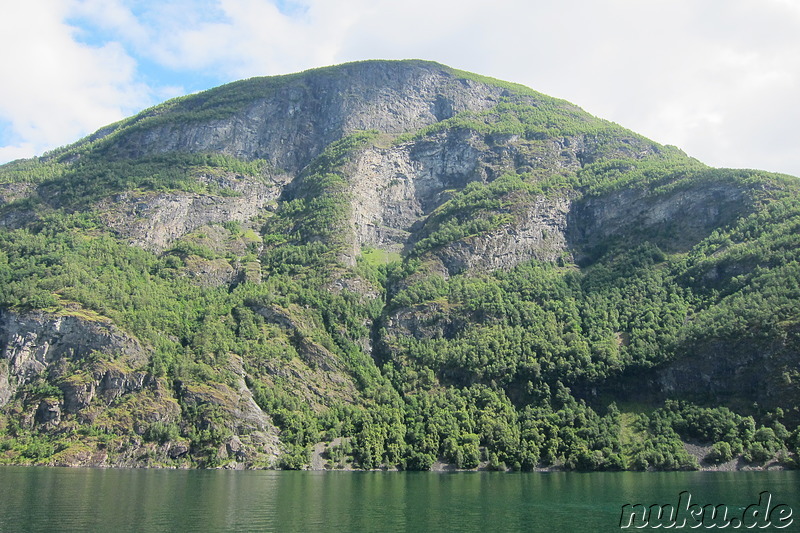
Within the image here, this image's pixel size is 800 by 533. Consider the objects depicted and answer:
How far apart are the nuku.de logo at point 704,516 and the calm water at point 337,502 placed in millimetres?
1721

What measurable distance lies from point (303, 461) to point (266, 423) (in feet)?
59.0

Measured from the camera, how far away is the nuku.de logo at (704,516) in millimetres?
62500

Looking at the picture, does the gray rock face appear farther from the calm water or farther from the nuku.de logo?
the nuku.de logo

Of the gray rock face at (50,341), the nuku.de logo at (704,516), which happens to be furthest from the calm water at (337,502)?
the gray rock face at (50,341)

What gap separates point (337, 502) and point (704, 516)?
143 ft

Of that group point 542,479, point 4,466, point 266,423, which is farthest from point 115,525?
point 266,423

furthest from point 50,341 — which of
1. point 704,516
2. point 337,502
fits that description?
point 704,516

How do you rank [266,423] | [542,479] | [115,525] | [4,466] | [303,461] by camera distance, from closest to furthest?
1. [115,525]
2. [542,479]
3. [4,466]
4. [303,461]
5. [266,423]

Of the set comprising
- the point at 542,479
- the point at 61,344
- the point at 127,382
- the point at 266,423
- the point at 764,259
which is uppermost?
the point at 764,259

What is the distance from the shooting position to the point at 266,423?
562 feet

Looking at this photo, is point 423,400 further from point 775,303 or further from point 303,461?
point 775,303

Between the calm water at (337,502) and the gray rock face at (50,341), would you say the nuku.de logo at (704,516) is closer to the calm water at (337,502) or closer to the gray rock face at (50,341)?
the calm water at (337,502)

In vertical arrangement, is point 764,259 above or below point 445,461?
above

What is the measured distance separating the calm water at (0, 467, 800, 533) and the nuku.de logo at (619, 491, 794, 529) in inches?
67.8
